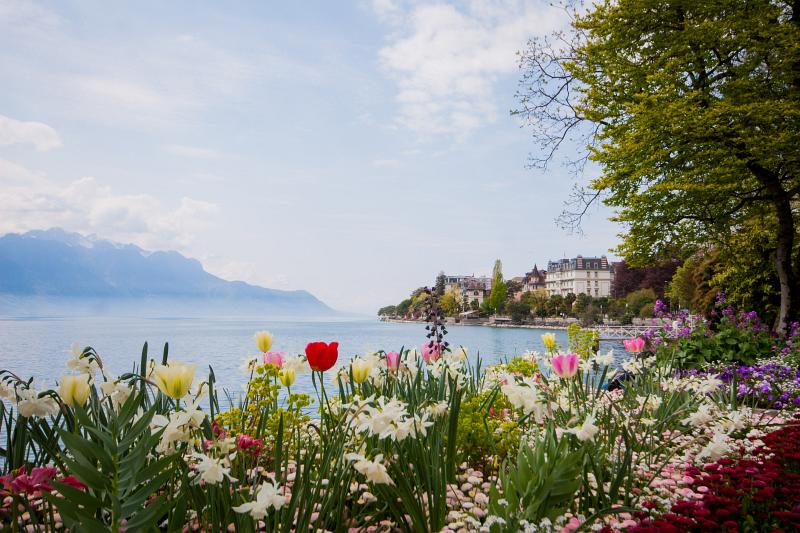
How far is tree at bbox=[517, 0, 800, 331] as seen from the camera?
482 inches

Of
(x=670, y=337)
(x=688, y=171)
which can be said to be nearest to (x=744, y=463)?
(x=670, y=337)

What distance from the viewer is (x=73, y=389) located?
2248 millimetres

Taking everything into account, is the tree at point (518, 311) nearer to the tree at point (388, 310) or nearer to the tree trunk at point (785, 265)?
the tree at point (388, 310)

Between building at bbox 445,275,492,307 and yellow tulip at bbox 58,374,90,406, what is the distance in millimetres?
94109

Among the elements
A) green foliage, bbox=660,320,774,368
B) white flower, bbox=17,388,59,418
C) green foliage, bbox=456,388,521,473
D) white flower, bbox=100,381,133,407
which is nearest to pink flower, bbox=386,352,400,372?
green foliage, bbox=456,388,521,473

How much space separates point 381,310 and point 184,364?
131343 mm

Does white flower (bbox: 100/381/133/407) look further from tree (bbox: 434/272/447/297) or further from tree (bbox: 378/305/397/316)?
tree (bbox: 378/305/397/316)

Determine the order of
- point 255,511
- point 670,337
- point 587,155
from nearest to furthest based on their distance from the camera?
point 255,511
point 670,337
point 587,155

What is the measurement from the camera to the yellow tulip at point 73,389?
87.4 inches

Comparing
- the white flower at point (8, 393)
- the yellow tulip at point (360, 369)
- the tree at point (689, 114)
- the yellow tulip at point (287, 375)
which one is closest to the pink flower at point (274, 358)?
the yellow tulip at point (287, 375)

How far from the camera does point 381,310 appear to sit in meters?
133

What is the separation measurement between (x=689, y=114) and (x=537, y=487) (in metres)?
12.4

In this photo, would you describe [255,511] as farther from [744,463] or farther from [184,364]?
[744,463]

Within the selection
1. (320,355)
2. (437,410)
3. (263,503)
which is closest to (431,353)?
(437,410)
